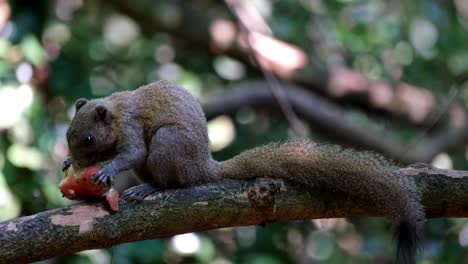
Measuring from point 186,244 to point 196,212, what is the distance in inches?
89.2

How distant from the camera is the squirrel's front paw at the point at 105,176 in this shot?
317cm

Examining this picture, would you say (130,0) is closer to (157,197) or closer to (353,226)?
(353,226)

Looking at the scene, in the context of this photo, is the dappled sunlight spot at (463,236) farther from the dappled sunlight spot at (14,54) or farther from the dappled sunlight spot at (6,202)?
the dappled sunlight spot at (14,54)

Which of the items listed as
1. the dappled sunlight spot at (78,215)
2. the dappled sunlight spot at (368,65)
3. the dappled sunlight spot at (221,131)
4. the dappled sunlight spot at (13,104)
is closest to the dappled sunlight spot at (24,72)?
the dappled sunlight spot at (13,104)

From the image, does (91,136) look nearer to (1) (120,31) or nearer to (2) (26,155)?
(2) (26,155)

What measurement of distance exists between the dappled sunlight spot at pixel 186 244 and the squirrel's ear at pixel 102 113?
63.8 inches

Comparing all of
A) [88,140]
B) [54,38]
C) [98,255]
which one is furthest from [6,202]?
[54,38]

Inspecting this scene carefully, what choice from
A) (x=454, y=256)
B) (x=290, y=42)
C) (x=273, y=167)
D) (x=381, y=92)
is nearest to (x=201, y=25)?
(x=290, y=42)

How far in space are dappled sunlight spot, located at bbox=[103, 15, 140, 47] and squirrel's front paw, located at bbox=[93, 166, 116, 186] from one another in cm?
468

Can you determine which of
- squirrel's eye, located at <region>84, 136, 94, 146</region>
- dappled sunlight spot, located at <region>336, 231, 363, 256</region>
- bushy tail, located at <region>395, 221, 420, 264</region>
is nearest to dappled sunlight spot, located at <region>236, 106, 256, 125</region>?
dappled sunlight spot, located at <region>336, 231, 363, 256</region>

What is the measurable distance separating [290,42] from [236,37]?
838 millimetres

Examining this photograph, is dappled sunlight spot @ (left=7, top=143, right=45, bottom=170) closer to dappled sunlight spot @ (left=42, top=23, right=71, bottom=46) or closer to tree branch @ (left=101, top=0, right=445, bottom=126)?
dappled sunlight spot @ (left=42, top=23, right=71, bottom=46)

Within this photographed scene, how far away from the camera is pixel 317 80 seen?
689cm

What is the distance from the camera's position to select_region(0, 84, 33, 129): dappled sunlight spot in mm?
4609
